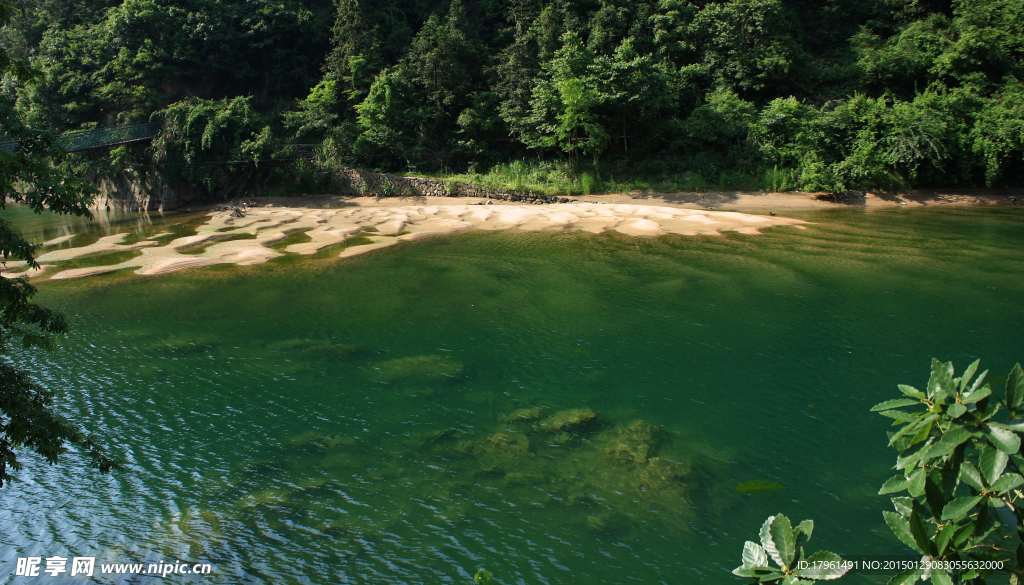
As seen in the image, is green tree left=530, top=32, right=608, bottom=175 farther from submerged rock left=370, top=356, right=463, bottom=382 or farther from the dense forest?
submerged rock left=370, top=356, right=463, bottom=382

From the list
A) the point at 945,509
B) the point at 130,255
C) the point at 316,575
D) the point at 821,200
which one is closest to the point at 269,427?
the point at 316,575

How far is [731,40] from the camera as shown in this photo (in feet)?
117

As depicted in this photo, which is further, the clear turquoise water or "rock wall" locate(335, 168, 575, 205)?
"rock wall" locate(335, 168, 575, 205)

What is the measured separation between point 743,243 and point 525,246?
8513 mm

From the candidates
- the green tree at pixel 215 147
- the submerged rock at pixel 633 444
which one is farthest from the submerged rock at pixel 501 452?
the green tree at pixel 215 147

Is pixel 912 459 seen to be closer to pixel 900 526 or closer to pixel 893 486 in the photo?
pixel 893 486

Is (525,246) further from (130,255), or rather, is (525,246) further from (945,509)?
(945,509)

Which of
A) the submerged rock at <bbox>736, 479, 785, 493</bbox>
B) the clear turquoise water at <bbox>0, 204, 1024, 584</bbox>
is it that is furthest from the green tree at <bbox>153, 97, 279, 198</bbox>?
the submerged rock at <bbox>736, 479, 785, 493</bbox>

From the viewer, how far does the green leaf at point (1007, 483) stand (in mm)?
2721

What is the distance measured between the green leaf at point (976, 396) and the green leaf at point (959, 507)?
0.46 m

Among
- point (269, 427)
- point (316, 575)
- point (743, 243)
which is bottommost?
point (316, 575)

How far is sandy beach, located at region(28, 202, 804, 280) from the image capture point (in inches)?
906

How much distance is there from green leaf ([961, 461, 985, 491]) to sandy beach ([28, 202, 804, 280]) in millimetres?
22339

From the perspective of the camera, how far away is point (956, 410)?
9.25ft
